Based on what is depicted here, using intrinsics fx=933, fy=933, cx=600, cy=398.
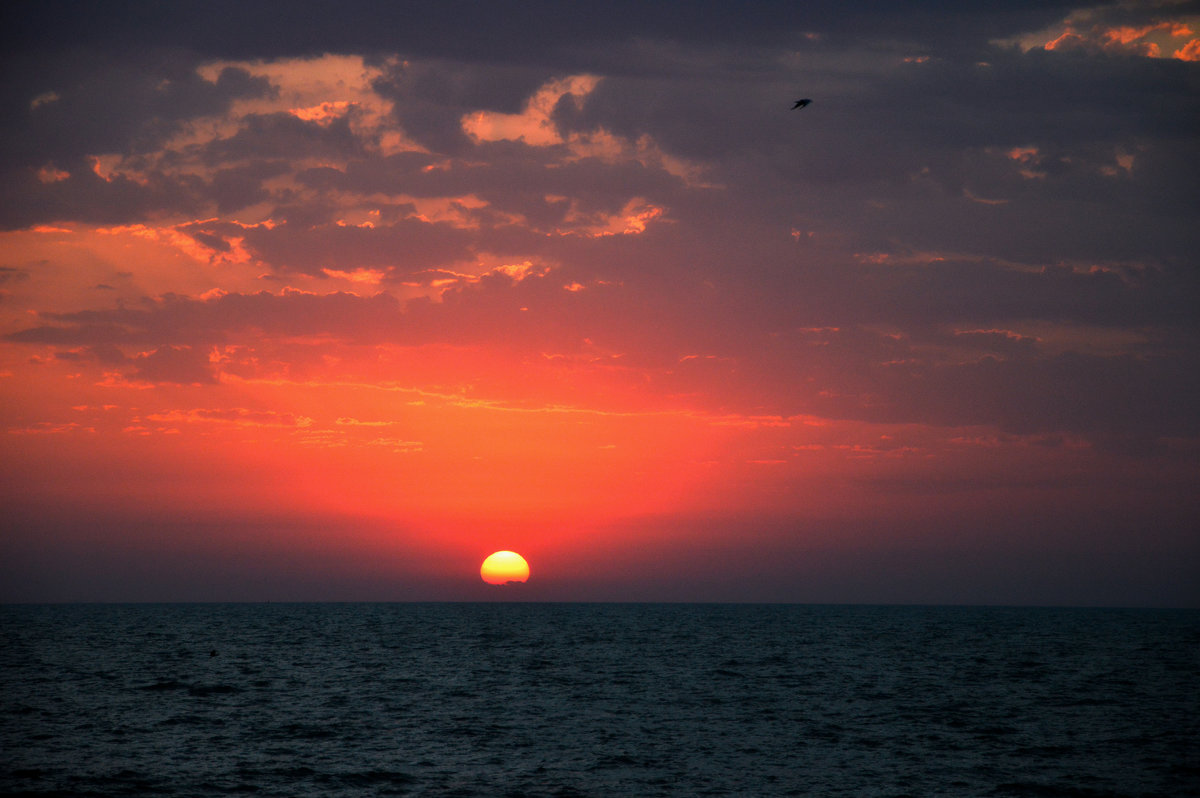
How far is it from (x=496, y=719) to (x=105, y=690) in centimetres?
3045

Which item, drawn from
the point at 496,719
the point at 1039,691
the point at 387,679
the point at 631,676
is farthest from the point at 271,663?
the point at 1039,691

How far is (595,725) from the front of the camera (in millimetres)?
51375

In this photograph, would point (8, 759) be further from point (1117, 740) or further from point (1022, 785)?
point (1117, 740)

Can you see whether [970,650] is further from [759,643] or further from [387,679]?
[387,679]

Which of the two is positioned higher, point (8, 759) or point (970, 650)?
point (8, 759)

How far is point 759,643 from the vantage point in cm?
12494

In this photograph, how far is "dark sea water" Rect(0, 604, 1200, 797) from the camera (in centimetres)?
3809

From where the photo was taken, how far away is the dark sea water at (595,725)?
125 ft

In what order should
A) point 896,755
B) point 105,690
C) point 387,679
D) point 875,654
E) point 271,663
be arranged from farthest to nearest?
point 875,654, point 271,663, point 387,679, point 105,690, point 896,755

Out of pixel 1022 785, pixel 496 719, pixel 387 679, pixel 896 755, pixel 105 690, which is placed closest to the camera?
pixel 1022 785

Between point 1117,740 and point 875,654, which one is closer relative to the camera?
point 1117,740

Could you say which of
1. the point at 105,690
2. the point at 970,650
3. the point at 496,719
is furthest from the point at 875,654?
the point at 105,690

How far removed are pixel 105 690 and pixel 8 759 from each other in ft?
84.4

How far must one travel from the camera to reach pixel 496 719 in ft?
175
